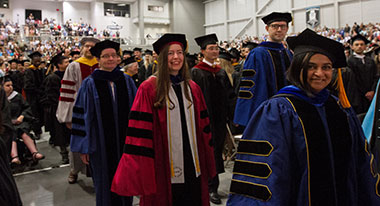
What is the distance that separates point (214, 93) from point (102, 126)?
1634 mm

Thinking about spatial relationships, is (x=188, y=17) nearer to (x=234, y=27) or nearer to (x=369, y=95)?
(x=234, y=27)

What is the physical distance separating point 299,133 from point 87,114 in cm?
219

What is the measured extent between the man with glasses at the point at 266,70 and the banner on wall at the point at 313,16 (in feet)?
56.9

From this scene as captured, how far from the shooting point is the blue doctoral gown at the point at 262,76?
364 cm

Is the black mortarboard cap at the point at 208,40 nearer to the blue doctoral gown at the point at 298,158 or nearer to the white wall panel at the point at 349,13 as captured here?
the blue doctoral gown at the point at 298,158

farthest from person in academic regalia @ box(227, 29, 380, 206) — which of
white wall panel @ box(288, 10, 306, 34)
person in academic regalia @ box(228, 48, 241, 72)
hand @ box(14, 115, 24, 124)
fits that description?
white wall panel @ box(288, 10, 306, 34)

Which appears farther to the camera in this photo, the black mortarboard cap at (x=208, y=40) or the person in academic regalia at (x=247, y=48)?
the person in academic regalia at (x=247, y=48)

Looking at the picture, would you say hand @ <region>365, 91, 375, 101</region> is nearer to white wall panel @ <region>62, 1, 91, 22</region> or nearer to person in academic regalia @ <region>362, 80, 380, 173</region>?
person in academic regalia @ <region>362, 80, 380, 173</region>

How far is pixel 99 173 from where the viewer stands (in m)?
3.25

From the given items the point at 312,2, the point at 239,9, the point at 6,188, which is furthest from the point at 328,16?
the point at 6,188

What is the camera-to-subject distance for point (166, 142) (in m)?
2.63

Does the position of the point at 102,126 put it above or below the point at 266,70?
below

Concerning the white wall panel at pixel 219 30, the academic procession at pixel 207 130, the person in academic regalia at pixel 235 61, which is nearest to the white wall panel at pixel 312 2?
the white wall panel at pixel 219 30

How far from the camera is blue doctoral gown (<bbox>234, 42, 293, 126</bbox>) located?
3637 mm
